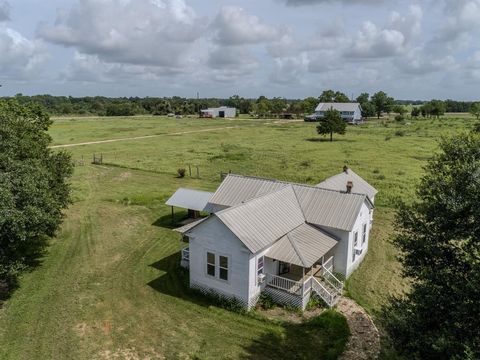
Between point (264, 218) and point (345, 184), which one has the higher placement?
point (345, 184)

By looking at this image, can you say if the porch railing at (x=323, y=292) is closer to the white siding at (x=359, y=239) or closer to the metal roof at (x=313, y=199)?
the white siding at (x=359, y=239)

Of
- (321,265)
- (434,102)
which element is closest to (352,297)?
(321,265)

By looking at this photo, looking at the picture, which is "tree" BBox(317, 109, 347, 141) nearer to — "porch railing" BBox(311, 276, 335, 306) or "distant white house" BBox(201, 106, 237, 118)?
"porch railing" BBox(311, 276, 335, 306)

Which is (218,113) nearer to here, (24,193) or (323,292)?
(24,193)

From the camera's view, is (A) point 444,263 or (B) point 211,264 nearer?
(A) point 444,263

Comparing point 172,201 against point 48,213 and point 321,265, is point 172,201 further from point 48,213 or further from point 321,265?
point 321,265

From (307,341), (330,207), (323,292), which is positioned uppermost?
(330,207)

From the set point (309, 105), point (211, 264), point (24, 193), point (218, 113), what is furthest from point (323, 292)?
point (218, 113)

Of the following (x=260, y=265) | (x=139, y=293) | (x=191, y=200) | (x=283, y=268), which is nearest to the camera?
(x=260, y=265)

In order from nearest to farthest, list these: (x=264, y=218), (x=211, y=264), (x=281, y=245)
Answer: (x=211, y=264), (x=281, y=245), (x=264, y=218)
